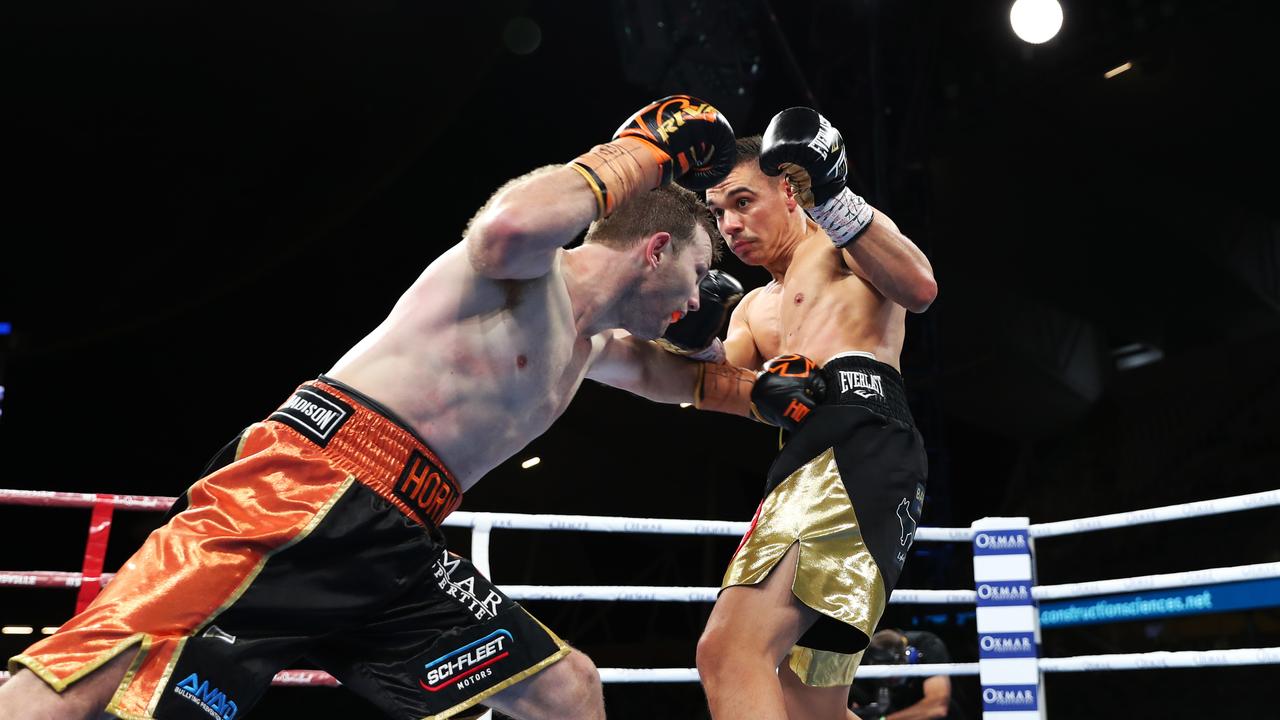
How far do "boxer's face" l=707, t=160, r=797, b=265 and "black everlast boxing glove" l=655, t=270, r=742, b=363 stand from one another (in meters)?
0.19

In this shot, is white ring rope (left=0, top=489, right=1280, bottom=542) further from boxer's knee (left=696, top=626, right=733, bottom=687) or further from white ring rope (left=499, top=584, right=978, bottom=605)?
boxer's knee (left=696, top=626, right=733, bottom=687)

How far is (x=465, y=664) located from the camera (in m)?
1.73

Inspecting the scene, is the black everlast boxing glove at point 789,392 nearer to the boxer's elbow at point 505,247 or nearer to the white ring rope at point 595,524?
the white ring rope at point 595,524

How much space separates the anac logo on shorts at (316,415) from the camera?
5.56 ft

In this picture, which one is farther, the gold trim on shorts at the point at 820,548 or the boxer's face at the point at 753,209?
the boxer's face at the point at 753,209

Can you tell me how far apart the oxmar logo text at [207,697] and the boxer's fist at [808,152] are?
1391 mm

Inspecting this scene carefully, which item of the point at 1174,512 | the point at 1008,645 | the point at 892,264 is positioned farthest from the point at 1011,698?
the point at 892,264

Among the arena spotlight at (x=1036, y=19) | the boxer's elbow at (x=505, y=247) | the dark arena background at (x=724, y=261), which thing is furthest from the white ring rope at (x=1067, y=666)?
the arena spotlight at (x=1036, y=19)

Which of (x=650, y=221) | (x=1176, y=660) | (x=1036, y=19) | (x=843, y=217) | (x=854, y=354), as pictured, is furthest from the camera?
(x=1036, y=19)

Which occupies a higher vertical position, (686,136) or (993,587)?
(686,136)

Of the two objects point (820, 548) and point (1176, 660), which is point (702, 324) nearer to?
point (820, 548)

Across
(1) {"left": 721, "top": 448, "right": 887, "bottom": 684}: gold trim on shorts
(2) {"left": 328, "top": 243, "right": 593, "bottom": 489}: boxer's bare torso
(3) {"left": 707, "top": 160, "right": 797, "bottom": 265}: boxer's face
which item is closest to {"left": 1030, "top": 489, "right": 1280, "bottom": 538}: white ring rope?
(1) {"left": 721, "top": 448, "right": 887, "bottom": 684}: gold trim on shorts

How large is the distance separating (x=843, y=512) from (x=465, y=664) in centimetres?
81

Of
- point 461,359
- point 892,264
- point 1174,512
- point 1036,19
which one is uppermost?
point 1036,19
